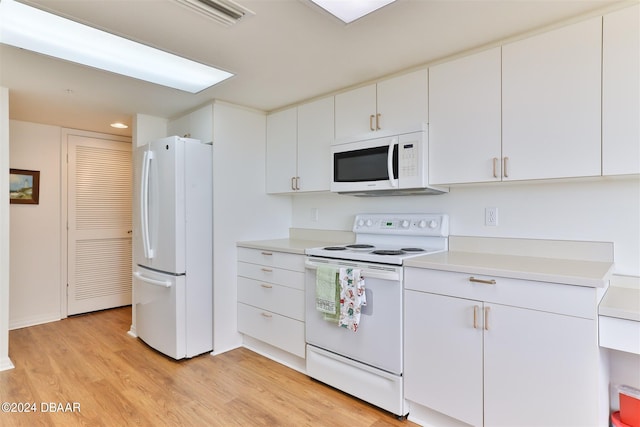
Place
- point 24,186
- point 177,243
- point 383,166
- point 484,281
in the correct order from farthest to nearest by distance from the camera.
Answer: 1. point 24,186
2. point 177,243
3. point 383,166
4. point 484,281

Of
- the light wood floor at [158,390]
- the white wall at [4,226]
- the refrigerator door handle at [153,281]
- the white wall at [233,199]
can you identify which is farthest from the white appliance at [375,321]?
the white wall at [4,226]

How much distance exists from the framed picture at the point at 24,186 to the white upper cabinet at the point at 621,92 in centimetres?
478

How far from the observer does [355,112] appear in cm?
260

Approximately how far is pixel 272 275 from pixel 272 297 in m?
0.18

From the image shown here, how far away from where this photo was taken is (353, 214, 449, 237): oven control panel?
2391 mm

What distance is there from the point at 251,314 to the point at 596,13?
2.94 metres

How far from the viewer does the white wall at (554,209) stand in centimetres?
179

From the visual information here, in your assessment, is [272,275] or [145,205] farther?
[145,205]

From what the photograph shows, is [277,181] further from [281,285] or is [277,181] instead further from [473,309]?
[473,309]

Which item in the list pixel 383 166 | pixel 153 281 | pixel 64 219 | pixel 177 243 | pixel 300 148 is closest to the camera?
pixel 383 166

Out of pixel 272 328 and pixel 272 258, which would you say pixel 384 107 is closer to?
pixel 272 258

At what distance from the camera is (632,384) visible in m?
1.74

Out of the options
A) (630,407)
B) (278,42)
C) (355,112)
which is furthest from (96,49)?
(630,407)

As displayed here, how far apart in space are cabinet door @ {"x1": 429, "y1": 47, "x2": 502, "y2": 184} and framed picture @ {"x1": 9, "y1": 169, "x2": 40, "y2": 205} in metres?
3.97
